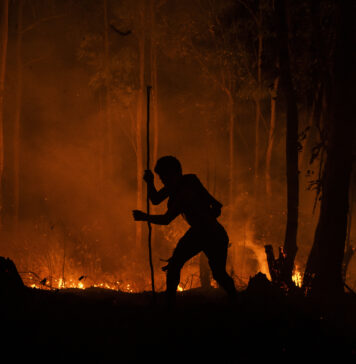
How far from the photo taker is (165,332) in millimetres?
3746

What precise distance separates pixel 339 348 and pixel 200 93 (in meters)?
18.1

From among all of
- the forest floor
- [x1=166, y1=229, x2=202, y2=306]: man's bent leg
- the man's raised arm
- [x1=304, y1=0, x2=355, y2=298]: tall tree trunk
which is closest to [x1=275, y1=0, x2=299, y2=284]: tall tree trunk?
[x1=304, y1=0, x2=355, y2=298]: tall tree trunk

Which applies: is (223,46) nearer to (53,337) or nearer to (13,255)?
(13,255)

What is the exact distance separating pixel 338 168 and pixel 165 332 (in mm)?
3623

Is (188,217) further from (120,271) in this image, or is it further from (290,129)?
(120,271)

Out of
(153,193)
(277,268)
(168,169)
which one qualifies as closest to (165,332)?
(153,193)

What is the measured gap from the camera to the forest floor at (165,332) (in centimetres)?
332

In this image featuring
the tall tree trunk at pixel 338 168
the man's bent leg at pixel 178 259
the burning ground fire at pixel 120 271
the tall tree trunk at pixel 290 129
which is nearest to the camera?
the man's bent leg at pixel 178 259

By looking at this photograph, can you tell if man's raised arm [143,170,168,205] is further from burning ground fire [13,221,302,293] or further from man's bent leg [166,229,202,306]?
burning ground fire [13,221,302,293]

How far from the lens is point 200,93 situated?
2062 centimetres

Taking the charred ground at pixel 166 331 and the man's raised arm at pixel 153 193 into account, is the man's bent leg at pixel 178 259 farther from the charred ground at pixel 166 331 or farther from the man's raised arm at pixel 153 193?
the man's raised arm at pixel 153 193

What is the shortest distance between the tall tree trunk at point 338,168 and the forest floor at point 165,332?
47.1 inches

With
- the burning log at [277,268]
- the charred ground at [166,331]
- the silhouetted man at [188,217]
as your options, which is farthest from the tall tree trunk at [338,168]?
the silhouetted man at [188,217]

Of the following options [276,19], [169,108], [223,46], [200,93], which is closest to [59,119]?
[169,108]
